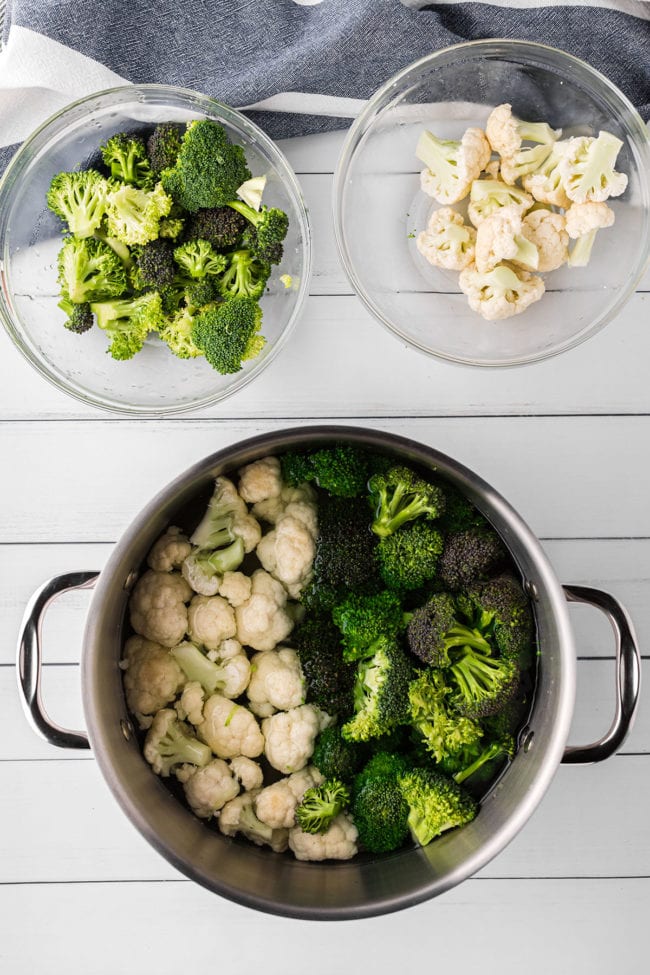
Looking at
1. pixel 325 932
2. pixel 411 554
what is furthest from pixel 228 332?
pixel 325 932

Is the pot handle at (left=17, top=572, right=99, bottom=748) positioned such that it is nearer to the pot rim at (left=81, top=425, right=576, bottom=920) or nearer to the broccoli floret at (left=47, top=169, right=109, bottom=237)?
the pot rim at (left=81, top=425, right=576, bottom=920)

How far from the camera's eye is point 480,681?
4.18 ft

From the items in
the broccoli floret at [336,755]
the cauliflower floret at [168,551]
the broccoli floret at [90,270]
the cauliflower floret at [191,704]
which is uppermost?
the broccoli floret at [90,270]

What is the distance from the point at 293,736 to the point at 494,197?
93 cm

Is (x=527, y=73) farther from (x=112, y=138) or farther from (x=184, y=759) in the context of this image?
(x=184, y=759)

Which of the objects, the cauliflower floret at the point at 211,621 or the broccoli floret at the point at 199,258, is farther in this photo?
the cauliflower floret at the point at 211,621

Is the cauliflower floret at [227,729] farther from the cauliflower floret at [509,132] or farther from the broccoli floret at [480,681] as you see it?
the cauliflower floret at [509,132]

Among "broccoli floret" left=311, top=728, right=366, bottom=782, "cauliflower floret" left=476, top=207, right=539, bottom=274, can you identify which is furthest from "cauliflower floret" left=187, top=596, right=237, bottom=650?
"cauliflower floret" left=476, top=207, right=539, bottom=274

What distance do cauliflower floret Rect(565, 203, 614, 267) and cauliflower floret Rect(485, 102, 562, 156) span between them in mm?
129

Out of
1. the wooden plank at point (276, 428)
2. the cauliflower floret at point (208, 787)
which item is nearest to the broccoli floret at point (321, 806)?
the cauliflower floret at point (208, 787)

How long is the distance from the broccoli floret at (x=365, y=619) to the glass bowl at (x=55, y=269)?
40 cm

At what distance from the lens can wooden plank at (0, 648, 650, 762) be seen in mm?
1432

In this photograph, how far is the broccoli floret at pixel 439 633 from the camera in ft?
4.15

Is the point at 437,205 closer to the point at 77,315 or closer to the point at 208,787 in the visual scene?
the point at 77,315
